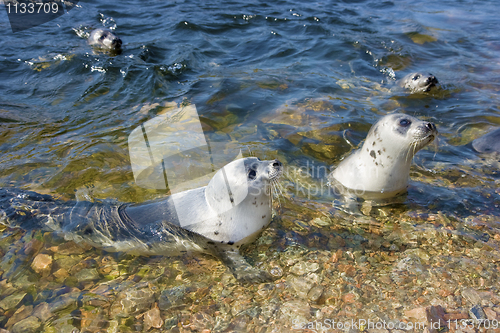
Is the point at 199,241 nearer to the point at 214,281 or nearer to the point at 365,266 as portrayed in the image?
the point at 214,281

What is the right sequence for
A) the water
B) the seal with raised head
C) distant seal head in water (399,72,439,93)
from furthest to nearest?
distant seal head in water (399,72,439,93), the seal with raised head, the water

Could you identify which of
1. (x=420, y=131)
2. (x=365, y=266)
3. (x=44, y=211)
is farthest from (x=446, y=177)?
(x=44, y=211)

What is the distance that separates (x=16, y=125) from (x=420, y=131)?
19.4 feet

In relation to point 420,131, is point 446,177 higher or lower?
lower

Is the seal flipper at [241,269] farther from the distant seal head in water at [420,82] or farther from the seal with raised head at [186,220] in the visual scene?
the distant seal head in water at [420,82]

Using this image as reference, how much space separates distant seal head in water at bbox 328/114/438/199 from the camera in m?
4.72

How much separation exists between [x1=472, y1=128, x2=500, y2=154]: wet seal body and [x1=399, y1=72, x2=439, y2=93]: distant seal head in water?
6.43 feet

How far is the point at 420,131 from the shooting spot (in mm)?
4578

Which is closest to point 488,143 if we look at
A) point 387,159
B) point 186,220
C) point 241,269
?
point 387,159

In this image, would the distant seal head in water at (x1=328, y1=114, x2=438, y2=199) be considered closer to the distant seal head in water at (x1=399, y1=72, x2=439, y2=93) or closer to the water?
the water

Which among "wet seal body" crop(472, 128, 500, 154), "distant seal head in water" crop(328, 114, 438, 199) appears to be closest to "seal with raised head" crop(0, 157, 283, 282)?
"distant seal head in water" crop(328, 114, 438, 199)

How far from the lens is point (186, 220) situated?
401cm

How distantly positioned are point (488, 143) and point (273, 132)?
312 cm

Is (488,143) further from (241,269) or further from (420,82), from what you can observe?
(241,269)
